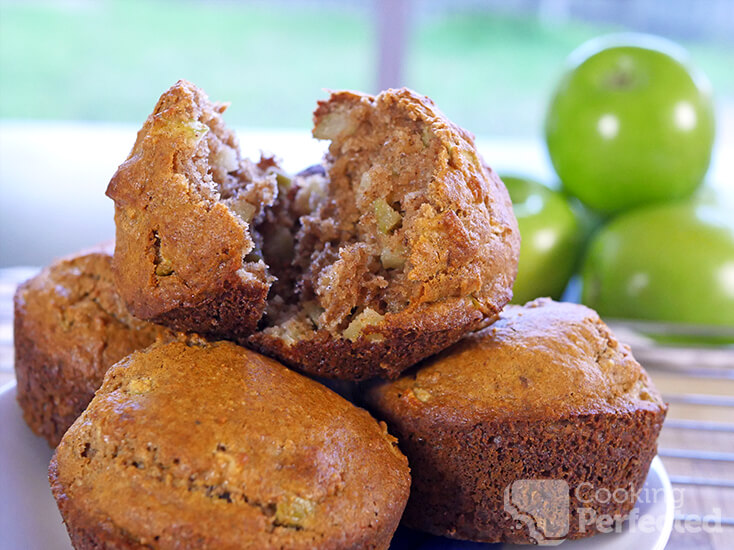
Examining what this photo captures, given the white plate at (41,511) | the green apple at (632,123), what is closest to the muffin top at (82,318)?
the white plate at (41,511)

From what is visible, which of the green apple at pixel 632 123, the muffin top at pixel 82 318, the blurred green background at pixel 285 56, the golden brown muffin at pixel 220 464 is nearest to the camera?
the golden brown muffin at pixel 220 464

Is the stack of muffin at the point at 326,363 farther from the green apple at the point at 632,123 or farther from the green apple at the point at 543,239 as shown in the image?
the green apple at the point at 632,123

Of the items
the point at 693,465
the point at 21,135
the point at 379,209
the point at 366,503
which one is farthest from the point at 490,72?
the point at 366,503

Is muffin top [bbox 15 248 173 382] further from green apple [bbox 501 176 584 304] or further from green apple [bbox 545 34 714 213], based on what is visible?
green apple [bbox 545 34 714 213]

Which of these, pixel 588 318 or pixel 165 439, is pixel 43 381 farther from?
pixel 588 318

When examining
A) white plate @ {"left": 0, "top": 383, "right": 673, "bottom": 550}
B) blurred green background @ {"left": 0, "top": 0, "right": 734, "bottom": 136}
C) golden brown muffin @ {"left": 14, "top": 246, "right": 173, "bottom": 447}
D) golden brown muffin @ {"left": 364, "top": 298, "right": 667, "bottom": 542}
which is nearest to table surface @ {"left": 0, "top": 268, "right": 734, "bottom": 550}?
white plate @ {"left": 0, "top": 383, "right": 673, "bottom": 550}

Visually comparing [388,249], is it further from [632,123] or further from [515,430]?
[632,123]
